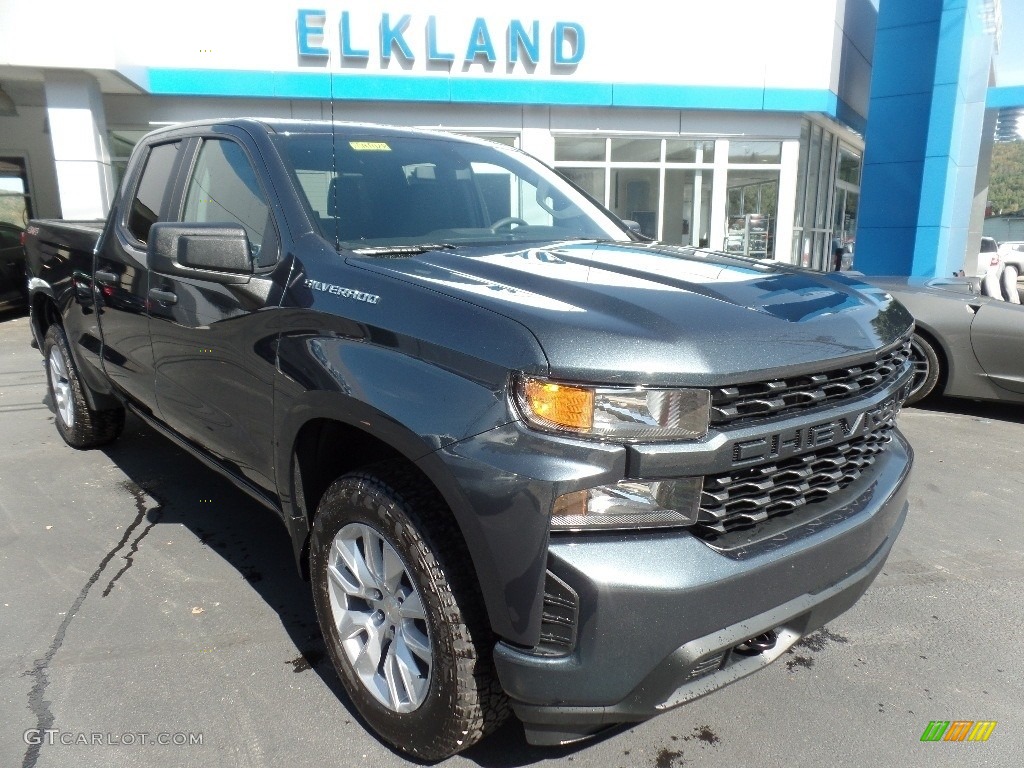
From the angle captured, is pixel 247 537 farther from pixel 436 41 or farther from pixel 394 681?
pixel 436 41

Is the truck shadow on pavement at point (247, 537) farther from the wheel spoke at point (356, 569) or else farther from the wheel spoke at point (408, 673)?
the wheel spoke at point (356, 569)

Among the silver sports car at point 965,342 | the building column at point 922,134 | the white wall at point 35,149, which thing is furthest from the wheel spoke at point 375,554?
the white wall at point 35,149

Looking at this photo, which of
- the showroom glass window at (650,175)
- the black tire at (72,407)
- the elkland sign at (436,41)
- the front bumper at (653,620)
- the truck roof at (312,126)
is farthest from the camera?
the showroom glass window at (650,175)

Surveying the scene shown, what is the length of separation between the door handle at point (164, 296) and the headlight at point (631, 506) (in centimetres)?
212

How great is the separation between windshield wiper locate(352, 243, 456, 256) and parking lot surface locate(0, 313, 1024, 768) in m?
1.48

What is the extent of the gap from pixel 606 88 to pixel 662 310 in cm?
1383

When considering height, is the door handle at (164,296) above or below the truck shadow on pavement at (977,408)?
above

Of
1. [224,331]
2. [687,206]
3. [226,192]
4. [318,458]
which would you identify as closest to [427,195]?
[226,192]

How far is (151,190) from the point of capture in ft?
12.0

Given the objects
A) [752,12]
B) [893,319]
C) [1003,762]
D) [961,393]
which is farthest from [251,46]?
[1003,762]

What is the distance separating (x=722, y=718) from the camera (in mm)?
2451

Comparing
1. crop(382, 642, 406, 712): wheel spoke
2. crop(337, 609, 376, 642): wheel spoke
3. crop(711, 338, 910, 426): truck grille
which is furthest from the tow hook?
crop(337, 609, 376, 642): wheel spoke

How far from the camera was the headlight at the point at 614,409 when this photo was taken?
5.66ft

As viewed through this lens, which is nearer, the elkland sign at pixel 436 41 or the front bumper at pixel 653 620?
the front bumper at pixel 653 620
